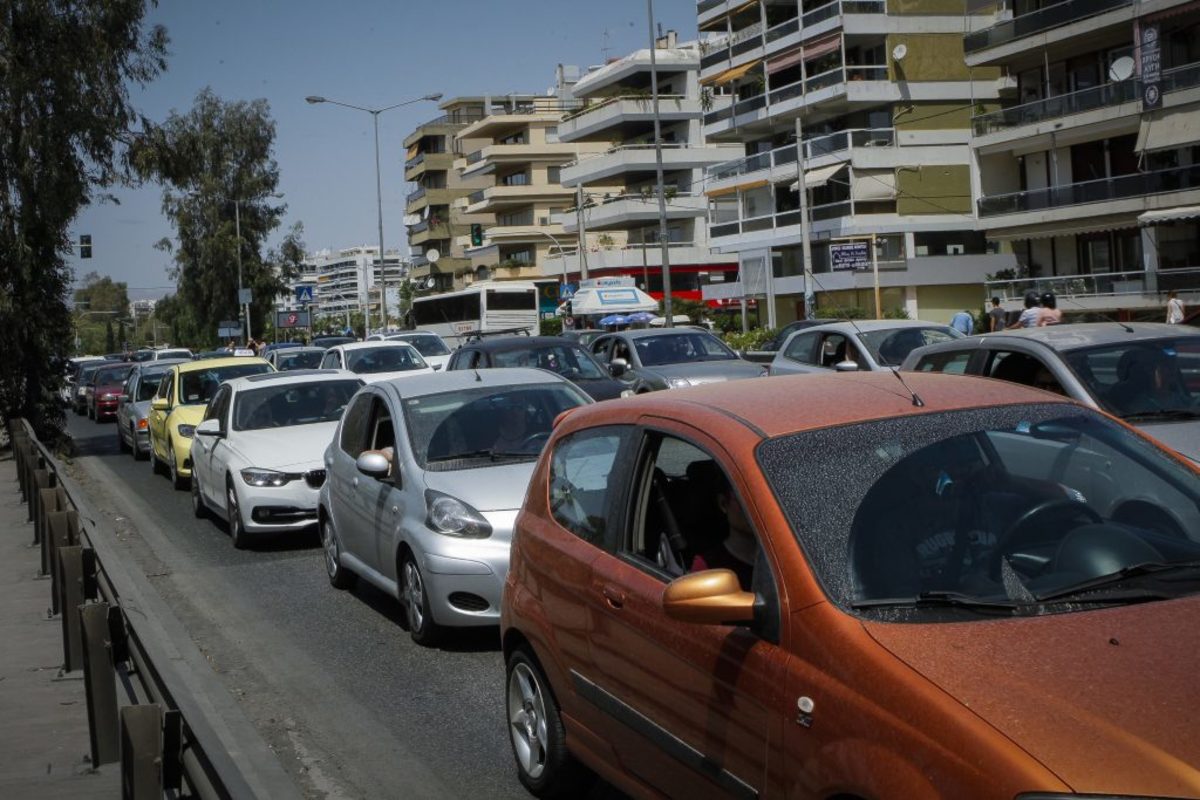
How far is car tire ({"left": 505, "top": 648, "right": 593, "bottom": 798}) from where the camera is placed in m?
5.48

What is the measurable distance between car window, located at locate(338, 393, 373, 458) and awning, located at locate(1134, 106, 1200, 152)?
1383 inches

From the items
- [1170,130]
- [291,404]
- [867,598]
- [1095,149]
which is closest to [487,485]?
[867,598]

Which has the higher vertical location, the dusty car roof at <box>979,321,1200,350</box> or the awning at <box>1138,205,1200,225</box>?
the awning at <box>1138,205,1200,225</box>

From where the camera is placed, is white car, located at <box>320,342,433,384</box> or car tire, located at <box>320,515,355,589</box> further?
white car, located at <box>320,342,433,384</box>

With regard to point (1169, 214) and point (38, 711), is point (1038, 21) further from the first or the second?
point (38, 711)

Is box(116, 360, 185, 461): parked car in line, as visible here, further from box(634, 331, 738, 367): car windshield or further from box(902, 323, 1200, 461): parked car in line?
box(902, 323, 1200, 461): parked car in line

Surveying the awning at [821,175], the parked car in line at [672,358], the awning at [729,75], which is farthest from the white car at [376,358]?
the awning at [729,75]

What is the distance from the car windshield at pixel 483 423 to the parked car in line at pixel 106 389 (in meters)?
A: 32.8

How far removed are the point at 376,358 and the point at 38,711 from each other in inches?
674

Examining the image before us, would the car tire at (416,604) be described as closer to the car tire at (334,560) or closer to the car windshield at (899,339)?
the car tire at (334,560)

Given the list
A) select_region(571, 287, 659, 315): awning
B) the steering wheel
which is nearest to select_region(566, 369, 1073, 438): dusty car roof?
the steering wheel

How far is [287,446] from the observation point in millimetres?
13648

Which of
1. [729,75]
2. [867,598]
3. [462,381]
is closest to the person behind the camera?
[867,598]

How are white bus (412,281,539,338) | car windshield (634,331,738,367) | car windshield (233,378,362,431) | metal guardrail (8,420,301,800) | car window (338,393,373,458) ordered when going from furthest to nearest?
white bus (412,281,539,338)
car windshield (634,331,738,367)
car windshield (233,378,362,431)
car window (338,393,373,458)
metal guardrail (8,420,301,800)
